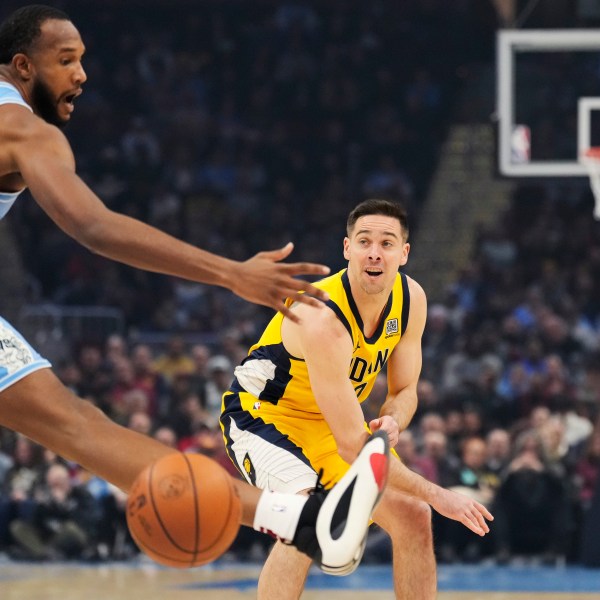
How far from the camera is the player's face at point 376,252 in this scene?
529cm

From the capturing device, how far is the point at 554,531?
34.5 ft

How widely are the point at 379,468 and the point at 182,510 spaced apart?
0.69 metres

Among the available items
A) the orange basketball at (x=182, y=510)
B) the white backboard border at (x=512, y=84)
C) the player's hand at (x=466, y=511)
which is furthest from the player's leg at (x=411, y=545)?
the white backboard border at (x=512, y=84)

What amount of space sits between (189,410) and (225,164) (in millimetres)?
5789

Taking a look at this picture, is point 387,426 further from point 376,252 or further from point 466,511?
point 376,252

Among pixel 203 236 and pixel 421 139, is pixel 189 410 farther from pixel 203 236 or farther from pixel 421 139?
pixel 421 139

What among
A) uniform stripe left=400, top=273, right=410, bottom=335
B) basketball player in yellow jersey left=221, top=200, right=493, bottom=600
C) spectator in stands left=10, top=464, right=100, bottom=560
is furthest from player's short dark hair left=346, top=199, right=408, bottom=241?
spectator in stands left=10, top=464, right=100, bottom=560

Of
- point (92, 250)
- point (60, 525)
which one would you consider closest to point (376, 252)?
point (92, 250)

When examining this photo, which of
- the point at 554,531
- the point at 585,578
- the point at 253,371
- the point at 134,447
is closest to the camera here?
the point at 134,447

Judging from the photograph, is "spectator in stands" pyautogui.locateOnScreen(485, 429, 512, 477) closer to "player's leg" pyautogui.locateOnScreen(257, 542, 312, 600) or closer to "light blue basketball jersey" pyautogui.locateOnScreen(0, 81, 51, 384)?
"player's leg" pyautogui.locateOnScreen(257, 542, 312, 600)

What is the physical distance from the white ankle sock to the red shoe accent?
0.28 metres

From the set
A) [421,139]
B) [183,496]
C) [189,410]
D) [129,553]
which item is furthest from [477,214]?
[183,496]

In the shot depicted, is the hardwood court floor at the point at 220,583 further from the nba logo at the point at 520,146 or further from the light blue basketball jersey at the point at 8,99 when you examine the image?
the light blue basketball jersey at the point at 8,99

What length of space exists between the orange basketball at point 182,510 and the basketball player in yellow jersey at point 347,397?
0.90 meters
